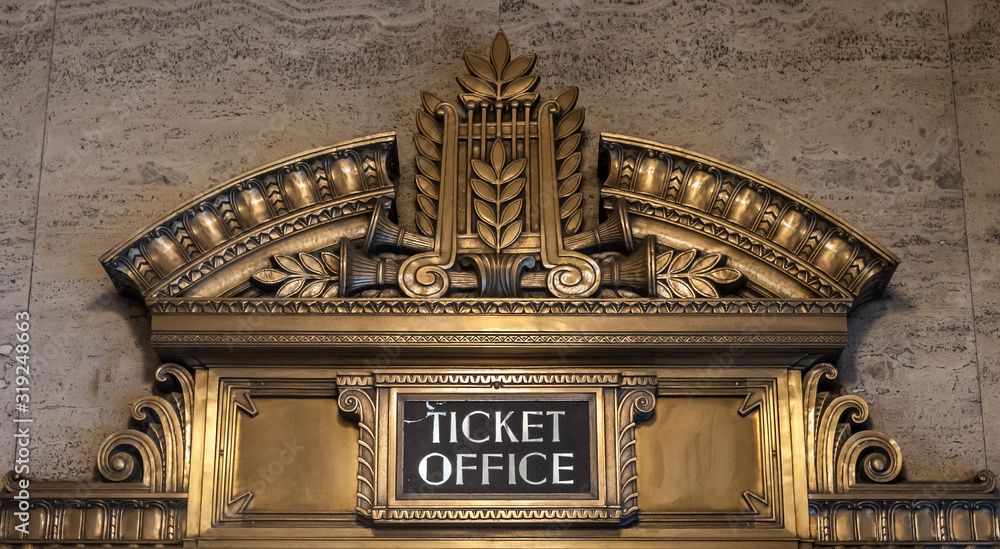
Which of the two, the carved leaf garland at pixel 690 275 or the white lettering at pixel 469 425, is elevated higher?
the carved leaf garland at pixel 690 275

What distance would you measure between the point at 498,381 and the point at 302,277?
17.7 inches

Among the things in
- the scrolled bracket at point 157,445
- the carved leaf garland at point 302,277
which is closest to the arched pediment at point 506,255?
the carved leaf garland at point 302,277

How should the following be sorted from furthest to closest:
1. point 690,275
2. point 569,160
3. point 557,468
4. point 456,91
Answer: point 456,91 → point 569,160 → point 690,275 → point 557,468

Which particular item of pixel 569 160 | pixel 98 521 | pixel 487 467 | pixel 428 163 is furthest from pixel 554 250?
pixel 98 521

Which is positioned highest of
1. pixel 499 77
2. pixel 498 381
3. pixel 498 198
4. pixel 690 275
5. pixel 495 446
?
pixel 499 77

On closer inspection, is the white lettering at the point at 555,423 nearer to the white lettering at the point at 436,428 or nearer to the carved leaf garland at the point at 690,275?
the white lettering at the point at 436,428

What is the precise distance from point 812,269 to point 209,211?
1.22 metres

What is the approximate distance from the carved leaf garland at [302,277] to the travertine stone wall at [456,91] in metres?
0.32

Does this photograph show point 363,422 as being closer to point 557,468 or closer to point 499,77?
point 557,468

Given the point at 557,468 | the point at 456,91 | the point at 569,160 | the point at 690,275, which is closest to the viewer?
the point at 557,468

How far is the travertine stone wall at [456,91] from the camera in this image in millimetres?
2396

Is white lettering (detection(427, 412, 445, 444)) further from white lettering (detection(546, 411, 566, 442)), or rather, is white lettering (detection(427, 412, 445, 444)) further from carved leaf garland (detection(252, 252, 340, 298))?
carved leaf garland (detection(252, 252, 340, 298))

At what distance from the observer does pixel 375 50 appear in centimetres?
266

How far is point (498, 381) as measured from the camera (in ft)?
7.35
